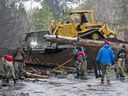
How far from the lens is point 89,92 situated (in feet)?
37.3

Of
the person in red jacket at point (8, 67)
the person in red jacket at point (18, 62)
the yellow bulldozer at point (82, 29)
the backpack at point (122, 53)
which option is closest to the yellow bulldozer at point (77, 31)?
the yellow bulldozer at point (82, 29)

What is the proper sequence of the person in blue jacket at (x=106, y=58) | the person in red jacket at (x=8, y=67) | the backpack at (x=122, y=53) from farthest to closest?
A: the backpack at (x=122, y=53), the person in red jacket at (x=8, y=67), the person in blue jacket at (x=106, y=58)

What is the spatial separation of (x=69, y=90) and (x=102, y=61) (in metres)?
2.83

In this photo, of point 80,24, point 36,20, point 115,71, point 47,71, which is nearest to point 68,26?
point 80,24

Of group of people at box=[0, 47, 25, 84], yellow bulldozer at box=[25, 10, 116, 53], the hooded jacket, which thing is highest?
yellow bulldozer at box=[25, 10, 116, 53]

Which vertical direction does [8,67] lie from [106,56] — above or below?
below

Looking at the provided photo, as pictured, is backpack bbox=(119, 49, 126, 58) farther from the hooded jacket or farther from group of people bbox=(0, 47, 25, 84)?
group of people bbox=(0, 47, 25, 84)

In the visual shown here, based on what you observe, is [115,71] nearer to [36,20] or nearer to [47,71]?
[47,71]

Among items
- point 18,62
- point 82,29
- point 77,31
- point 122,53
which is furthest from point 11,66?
point 82,29

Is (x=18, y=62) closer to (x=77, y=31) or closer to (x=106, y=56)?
(x=106, y=56)

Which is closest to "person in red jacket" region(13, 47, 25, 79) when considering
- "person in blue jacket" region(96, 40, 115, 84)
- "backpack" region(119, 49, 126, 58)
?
"person in blue jacket" region(96, 40, 115, 84)

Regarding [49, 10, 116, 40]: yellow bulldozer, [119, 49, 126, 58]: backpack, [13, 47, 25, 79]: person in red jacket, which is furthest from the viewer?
[49, 10, 116, 40]: yellow bulldozer

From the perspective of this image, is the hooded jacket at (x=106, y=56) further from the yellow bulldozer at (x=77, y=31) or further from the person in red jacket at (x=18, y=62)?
the yellow bulldozer at (x=77, y=31)

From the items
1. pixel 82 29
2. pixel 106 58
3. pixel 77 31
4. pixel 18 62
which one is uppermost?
pixel 82 29
